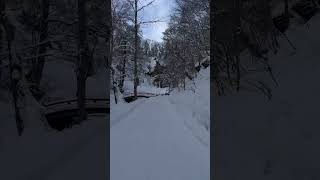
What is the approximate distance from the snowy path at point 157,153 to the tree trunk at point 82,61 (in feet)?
3.45

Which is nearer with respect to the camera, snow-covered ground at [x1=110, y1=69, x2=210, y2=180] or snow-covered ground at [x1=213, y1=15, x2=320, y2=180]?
snow-covered ground at [x1=213, y1=15, x2=320, y2=180]

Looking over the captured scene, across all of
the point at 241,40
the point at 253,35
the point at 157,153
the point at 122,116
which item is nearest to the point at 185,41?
the point at 122,116

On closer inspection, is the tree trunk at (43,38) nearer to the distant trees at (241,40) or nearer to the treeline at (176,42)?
the distant trees at (241,40)

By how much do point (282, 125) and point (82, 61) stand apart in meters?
2.77

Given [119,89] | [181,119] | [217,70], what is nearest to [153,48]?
[119,89]

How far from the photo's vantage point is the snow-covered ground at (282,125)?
4684mm

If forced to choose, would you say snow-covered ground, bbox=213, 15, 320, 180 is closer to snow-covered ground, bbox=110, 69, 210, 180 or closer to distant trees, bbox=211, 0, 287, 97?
distant trees, bbox=211, 0, 287, 97

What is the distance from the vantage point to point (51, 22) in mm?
5352

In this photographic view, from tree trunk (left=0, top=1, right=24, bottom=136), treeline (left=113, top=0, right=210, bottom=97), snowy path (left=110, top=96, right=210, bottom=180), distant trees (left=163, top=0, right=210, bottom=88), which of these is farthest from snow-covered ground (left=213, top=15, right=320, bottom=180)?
distant trees (left=163, top=0, right=210, bottom=88)

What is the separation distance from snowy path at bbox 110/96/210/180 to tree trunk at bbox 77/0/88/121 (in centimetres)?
105

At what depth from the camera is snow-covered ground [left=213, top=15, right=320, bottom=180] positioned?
15.4 ft

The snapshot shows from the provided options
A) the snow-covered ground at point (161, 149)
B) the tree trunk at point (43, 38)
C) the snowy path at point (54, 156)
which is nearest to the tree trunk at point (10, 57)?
the snowy path at point (54, 156)

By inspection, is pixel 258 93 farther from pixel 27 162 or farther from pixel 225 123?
pixel 27 162

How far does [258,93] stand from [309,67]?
29.5 inches
